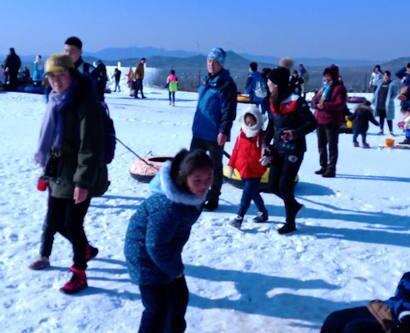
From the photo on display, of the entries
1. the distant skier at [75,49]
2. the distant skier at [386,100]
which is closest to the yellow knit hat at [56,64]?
the distant skier at [75,49]

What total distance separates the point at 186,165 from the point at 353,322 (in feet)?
4.01

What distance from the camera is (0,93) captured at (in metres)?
21.5

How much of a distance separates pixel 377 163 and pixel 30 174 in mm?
6436

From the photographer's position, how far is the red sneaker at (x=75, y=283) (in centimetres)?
401

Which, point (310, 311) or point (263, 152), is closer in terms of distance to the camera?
point (310, 311)

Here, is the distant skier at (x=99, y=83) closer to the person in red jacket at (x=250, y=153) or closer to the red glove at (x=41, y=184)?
the red glove at (x=41, y=184)

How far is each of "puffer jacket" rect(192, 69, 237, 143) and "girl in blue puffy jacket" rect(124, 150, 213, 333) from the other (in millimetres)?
2984

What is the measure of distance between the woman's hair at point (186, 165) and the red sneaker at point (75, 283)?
1647 mm

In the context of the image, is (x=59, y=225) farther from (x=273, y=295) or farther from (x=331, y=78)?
(x=331, y=78)

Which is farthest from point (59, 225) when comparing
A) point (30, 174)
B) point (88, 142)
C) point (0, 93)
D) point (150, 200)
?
point (0, 93)

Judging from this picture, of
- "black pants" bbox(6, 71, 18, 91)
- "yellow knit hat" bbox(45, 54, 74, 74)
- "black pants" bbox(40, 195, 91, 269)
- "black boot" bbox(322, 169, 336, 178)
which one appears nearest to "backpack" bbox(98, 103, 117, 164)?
"black pants" bbox(40, 195, 91, 269)

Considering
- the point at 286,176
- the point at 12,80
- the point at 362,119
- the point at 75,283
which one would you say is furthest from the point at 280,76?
the point at 12,80

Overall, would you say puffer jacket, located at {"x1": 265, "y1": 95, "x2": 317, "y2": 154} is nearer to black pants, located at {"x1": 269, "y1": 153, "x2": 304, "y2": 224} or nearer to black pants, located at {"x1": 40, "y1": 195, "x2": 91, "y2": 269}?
black pants, located at {"x1": 269, "y1": 153, "x2": 304, "y2": 224}

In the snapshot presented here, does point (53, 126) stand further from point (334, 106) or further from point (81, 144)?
point (334, 106)
